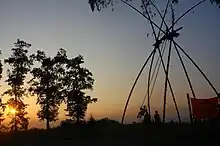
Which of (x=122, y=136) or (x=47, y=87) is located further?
(x=47, y=87)

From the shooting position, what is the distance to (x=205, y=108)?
20703mm

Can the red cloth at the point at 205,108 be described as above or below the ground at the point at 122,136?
above

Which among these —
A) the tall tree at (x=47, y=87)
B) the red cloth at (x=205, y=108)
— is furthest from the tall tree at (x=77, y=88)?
the red cloth at (x=205, y=108)

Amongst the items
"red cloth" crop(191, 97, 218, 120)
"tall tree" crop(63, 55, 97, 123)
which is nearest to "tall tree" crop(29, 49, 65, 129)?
"tall tree" crop(63, 55, 97, 123)

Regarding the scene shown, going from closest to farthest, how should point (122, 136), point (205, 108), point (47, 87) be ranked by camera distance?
point (122, 136) < point (205, 108) < point (47, 87)

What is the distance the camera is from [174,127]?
71.9 ft

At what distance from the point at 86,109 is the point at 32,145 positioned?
25.2 meters

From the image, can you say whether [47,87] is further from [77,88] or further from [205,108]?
[205,108]

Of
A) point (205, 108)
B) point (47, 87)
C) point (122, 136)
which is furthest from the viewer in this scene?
point (47, 87)

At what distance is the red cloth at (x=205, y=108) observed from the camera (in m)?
20.5

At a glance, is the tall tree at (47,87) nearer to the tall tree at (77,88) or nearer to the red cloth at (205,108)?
the tall tree at (77,88)

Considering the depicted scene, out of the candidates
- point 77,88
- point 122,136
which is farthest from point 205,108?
point 77,88

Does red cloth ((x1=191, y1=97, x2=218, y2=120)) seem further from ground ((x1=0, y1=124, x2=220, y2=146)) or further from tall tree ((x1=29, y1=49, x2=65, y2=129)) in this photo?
tall tree ((x1=29, y1=49, x2=65, y2=129))

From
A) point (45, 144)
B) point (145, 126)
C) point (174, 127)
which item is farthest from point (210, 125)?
point (45, 144)
